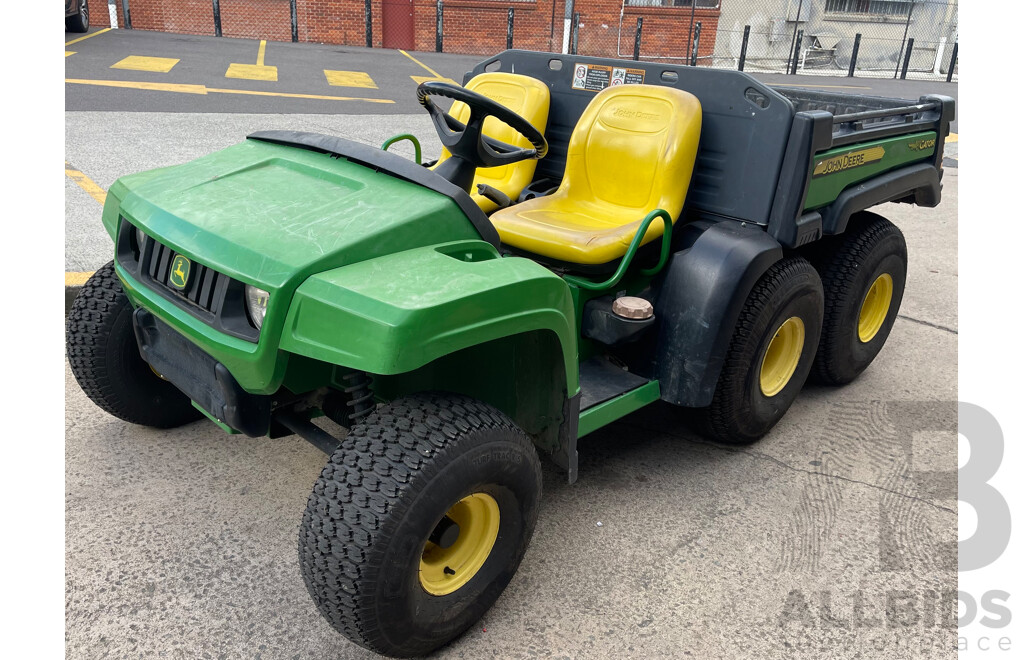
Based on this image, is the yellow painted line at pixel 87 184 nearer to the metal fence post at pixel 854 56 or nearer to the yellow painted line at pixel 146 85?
the yellow painted line at pixel 146 85

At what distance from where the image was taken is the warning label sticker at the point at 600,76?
11.1ft

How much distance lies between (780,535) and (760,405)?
0.59 m

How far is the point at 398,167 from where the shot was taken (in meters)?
2.29

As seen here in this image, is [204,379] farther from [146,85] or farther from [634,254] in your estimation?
[146,85]

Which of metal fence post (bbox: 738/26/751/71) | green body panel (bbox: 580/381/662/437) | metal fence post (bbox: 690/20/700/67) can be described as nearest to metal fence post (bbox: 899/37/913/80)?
metal fence post (bbox: 738/26/751/71)

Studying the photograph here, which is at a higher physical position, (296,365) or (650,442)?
(296,365)

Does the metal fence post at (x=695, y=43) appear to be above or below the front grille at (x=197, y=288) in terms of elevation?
above

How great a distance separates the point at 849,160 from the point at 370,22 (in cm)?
1693

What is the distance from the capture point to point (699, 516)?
107 inches

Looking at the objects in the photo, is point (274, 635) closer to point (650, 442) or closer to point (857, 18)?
point (650, 442)

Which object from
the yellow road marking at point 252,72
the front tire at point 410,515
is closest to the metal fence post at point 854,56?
the yellow road marking at point 252,72

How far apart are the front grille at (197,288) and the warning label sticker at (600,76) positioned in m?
2.04

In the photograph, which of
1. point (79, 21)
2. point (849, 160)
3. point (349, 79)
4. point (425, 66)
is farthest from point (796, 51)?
point (849, 160)

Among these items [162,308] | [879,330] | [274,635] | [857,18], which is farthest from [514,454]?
[857,18]
